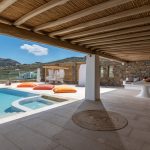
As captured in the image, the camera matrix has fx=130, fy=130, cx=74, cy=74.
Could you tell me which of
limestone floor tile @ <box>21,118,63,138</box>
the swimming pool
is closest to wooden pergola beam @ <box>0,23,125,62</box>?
limestone floor tile @ <box>21,118,63,138</box>

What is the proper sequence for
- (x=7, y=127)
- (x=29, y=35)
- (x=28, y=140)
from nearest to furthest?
(x=28, y=140), (x=7, y=127), (x=29, y=35)

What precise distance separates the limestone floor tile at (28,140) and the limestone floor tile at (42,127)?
0.12 metres

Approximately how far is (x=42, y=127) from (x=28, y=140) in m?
0.53

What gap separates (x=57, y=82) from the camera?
12.3 m

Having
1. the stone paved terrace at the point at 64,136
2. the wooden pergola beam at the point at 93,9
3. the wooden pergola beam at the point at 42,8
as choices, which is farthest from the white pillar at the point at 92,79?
the wooden pergola beam at the point at 42,8

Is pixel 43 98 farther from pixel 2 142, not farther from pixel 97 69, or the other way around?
pixel 2 142

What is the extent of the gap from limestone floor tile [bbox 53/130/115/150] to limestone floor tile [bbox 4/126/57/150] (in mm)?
176

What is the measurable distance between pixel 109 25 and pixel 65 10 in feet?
3.38

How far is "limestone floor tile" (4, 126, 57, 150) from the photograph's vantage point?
204cm

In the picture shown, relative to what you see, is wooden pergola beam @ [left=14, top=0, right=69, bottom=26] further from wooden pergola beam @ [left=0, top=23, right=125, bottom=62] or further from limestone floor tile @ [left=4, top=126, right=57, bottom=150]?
limestone floor tile @ [left=4, top=126, right=57, bottom=150]

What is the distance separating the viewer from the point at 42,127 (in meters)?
2.75

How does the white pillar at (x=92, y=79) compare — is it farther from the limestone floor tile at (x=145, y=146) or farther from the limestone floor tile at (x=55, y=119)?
the limestone floor tile at (x=145, y=146)

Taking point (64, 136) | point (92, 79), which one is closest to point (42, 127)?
point (64, 136)

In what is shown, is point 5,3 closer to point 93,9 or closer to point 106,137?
point 93,9
